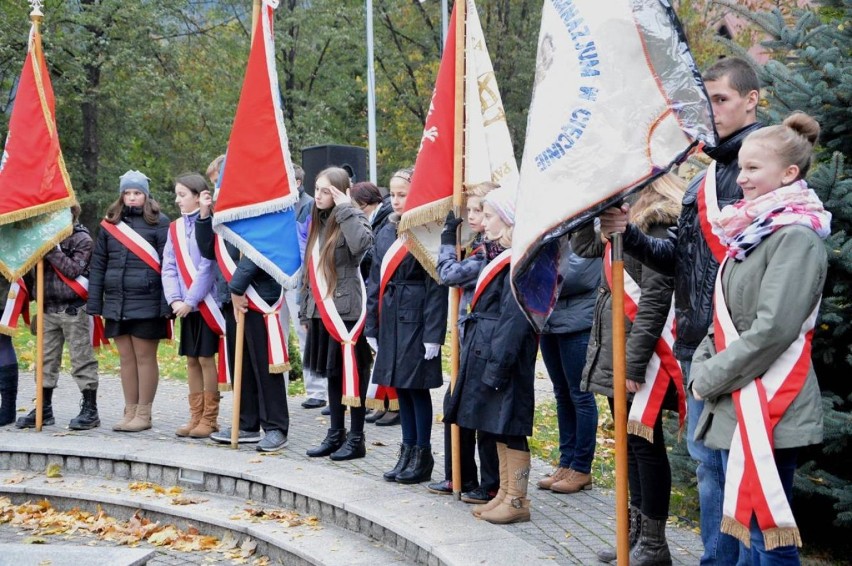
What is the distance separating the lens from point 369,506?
6363 millimetres

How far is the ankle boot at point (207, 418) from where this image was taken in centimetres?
866

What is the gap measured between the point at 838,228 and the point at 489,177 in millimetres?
2356

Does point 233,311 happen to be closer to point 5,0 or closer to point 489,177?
point 489,177

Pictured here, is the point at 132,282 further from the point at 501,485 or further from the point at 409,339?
the point at 501,485

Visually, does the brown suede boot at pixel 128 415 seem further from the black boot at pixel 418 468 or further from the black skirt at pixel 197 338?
the black boot at pixel 418 468

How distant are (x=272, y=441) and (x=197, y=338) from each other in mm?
1141

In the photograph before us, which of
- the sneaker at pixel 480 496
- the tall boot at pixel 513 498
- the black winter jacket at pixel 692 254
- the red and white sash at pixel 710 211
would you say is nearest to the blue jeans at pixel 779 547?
the black winter jacket at pixel 692 254

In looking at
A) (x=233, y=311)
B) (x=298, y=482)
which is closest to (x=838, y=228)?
(x=298, y=482)

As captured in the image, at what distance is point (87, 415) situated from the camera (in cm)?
909

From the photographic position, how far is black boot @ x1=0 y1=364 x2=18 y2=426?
920 cm

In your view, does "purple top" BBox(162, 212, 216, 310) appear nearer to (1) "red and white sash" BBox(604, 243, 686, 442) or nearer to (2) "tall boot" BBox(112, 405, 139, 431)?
(2) "tall boot" BBox(112, 405, 139, 431)

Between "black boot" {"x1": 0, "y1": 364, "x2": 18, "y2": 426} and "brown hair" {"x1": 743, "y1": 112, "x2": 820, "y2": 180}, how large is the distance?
7337 millimetres

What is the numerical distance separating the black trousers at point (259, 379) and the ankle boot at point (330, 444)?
453 mm

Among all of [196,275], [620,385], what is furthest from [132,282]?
[620,385]
